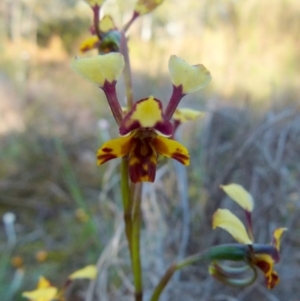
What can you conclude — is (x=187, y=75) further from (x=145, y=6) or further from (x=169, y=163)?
(x=169, y=163)

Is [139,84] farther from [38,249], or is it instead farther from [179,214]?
[179,214]

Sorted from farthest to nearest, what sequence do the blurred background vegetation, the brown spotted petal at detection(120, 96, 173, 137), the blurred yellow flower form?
the blurred background vegetation → the blurred yellow flower → the brown spotted petal at detection(120, 96, 173, 137)

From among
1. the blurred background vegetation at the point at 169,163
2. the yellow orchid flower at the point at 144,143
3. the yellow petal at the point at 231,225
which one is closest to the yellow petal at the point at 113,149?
the yellow orchid flower at the point at 144,143

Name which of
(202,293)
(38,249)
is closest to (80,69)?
(202,293)

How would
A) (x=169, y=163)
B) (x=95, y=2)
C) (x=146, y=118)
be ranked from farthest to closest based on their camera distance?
(x=169, y=163) < (x=95, y=2) < (x=146, y=118)

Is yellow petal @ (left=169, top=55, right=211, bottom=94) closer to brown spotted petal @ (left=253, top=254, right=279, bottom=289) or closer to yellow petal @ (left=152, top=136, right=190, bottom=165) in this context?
yellow petal @ (left=152, top=136, right=190, bottom=165)

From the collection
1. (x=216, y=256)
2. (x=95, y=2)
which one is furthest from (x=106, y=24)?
(x=216, y=256)

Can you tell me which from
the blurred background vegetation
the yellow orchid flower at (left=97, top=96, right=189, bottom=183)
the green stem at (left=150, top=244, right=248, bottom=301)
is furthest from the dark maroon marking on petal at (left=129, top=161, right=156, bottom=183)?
the blurred background vegetation
